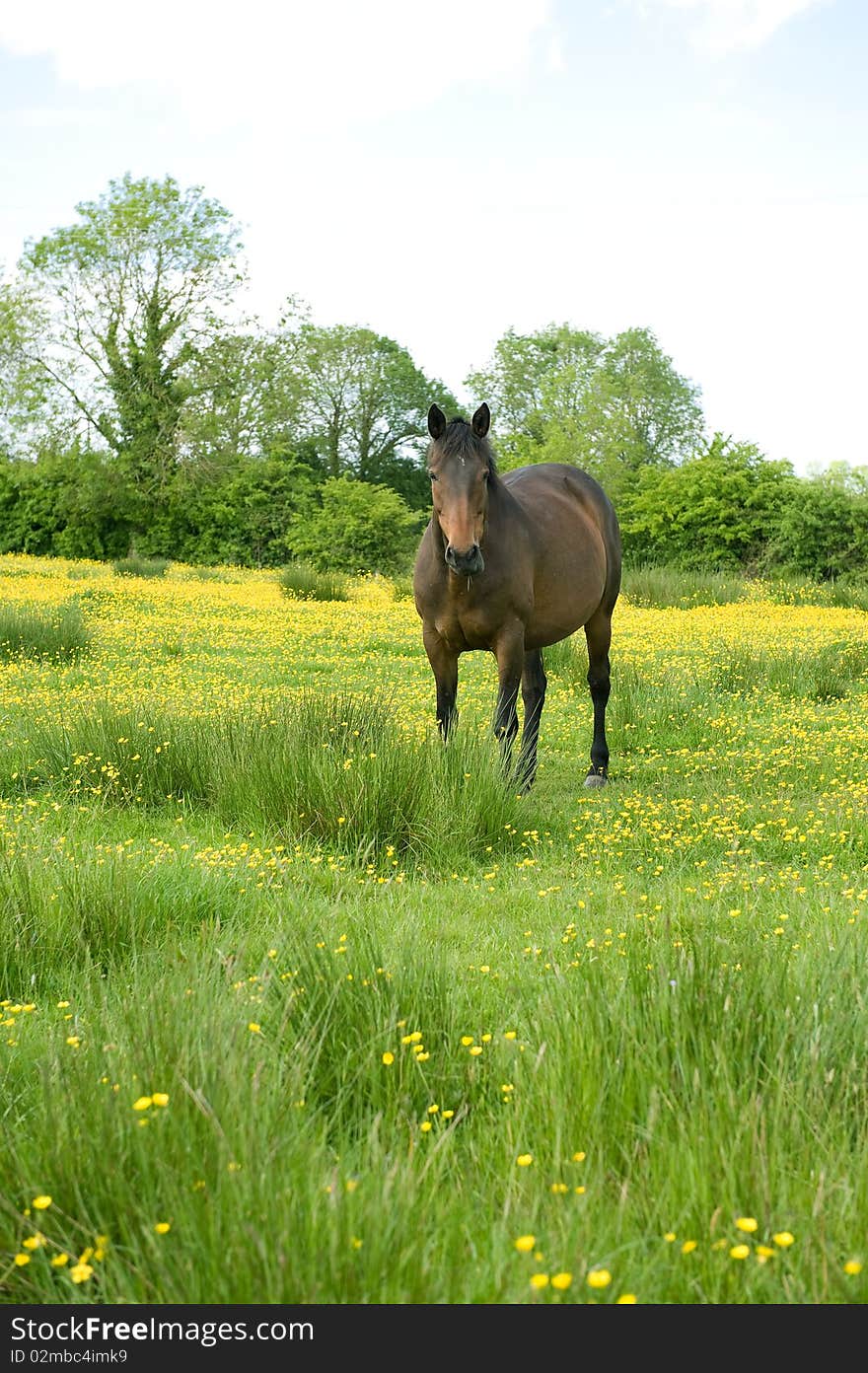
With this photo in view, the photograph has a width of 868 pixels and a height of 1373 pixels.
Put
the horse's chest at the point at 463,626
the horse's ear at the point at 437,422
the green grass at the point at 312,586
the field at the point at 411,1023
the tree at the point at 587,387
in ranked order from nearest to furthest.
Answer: the field at the point at 411,1023 → the horse's ear at the point at 437,422 → the horse's chest at the point at 463,626 → the green grass at the point at 312,586 → the tree at the point at 587,387

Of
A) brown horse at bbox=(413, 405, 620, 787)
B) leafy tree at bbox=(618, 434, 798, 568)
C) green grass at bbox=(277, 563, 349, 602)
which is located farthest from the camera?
leafy tree at bbox=(618, 434, 798, 568)

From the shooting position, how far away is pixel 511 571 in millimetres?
7395

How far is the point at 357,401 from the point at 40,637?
44.8 meters

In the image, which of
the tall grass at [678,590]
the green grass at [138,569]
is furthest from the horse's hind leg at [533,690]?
the green grass at [138,569]

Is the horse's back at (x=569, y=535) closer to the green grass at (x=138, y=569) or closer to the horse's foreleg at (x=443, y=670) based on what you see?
the horse's foreleg at (x=443, y=670)

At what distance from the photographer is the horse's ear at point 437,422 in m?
6.50

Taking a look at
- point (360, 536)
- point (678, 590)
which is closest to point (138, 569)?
point (360, 536)

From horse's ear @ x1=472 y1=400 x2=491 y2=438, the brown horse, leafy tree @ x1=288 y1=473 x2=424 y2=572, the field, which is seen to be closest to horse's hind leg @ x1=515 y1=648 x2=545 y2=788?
the brown horse

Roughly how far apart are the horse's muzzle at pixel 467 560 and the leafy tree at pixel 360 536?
29163 mm

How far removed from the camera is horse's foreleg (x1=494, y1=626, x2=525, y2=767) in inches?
293

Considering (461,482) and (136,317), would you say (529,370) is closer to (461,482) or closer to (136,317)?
(136,317)

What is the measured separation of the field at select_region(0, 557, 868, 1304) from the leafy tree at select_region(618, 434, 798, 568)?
25.1 meters

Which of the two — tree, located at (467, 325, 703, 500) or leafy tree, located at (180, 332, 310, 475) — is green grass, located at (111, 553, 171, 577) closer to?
leafy tree, located at (180, 332, 310, 475)
